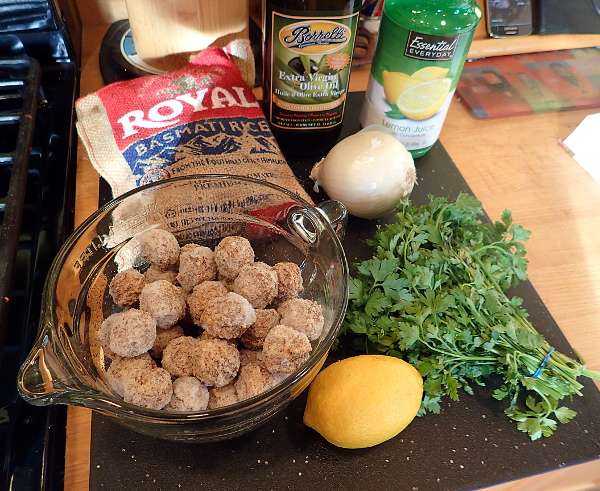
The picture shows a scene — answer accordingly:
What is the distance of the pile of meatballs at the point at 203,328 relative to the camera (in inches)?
16.8

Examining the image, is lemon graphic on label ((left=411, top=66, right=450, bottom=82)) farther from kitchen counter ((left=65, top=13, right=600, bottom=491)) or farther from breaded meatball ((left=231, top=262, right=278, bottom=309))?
breaded meatball ((left=231, top=262, right=278, bottom=309))

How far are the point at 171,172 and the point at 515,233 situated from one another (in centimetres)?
50

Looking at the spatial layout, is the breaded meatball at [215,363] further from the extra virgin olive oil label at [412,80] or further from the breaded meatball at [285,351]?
the extra virgin olive oil label at [412,80]

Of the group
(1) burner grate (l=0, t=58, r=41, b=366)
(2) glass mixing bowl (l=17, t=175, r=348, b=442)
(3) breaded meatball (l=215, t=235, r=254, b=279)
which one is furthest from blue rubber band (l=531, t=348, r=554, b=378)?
(1) burner grate (l=0, t=58, r=41, b=366)

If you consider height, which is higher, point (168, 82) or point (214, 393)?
point (168, 82)

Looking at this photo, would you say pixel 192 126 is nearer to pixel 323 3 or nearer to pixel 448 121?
pixel 323 3

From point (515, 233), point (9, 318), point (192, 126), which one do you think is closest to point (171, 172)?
point (192, 126)

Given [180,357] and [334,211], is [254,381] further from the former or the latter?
[334,211]

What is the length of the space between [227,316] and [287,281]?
0.33 feet

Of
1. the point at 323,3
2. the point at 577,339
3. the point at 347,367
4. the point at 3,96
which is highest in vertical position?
the point at 323,3

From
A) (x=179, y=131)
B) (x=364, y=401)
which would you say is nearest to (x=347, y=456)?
(x=364, y=401)

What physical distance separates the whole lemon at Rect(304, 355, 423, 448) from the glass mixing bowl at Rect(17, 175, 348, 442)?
0.05 m

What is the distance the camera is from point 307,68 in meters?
0.67

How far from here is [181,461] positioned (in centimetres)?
49
